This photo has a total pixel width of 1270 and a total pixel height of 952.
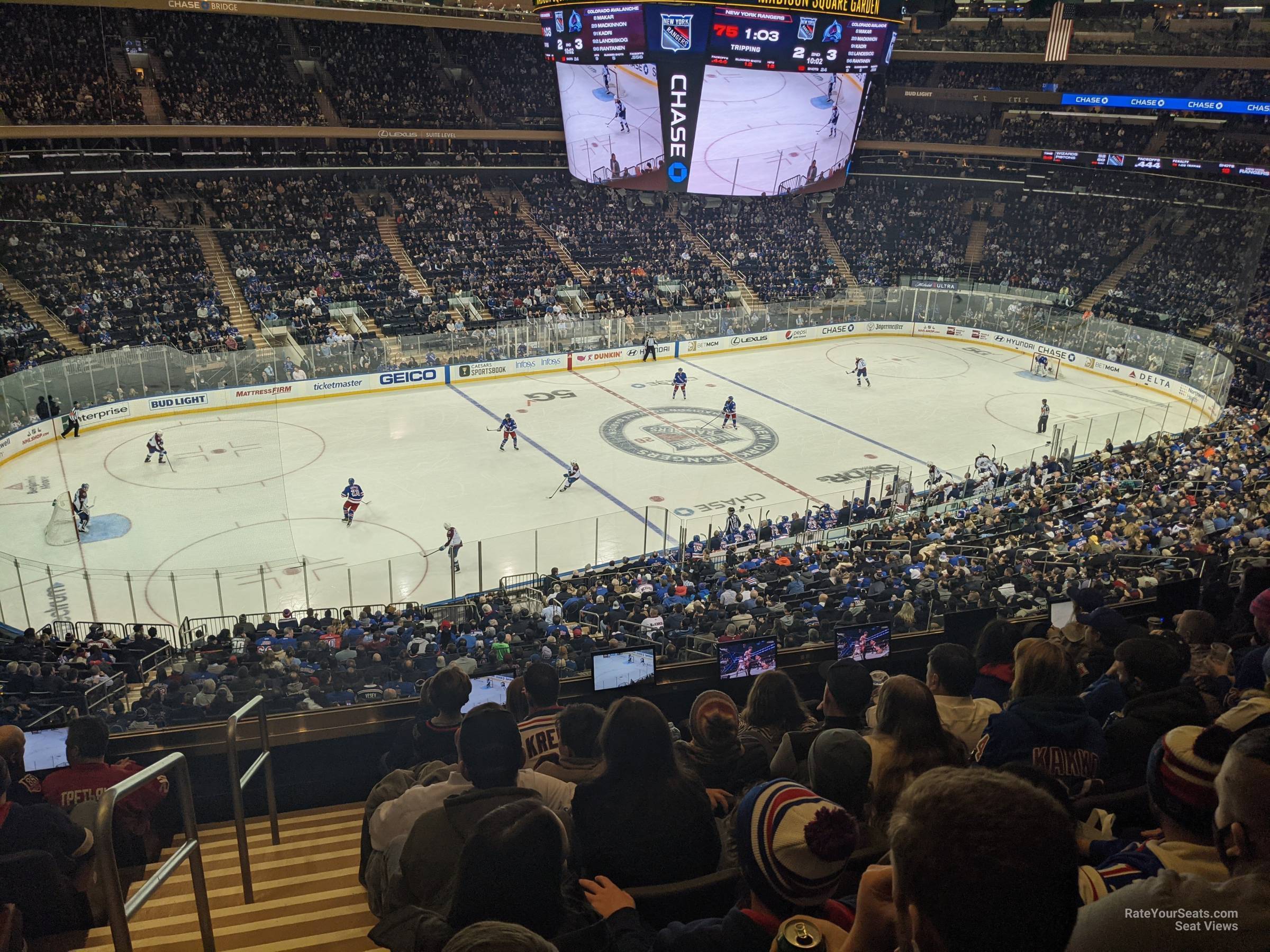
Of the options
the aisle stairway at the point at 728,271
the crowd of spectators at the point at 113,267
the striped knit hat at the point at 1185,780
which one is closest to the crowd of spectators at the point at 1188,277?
the aisle stairway at the point at 728,271

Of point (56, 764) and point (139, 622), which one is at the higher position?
point (56, 764)

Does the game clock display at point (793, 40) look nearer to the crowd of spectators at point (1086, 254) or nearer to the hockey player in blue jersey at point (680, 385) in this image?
the hockey player in blue jersey at point (680, 385)

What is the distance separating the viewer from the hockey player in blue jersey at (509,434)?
28.3m

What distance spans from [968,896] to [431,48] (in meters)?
52.0

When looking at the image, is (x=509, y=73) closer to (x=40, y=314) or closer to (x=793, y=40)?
(x=793, y=40)

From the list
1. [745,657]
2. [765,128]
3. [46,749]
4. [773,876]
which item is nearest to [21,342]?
[46,749]

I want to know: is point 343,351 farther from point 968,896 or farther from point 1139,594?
point 968,896

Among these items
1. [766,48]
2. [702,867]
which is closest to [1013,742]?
[702,867]

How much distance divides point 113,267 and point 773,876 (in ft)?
121

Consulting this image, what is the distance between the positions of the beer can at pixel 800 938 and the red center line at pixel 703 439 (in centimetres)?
2082

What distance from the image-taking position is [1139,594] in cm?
1020

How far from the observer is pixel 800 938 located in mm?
2947

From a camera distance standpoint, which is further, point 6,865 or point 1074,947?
point 6,865

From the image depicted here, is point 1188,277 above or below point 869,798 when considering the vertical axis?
below
